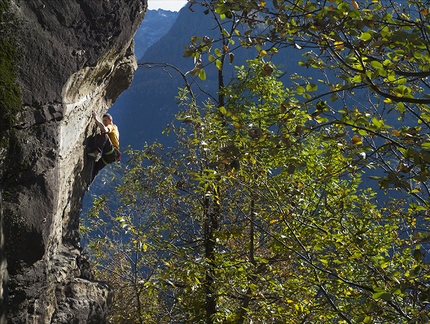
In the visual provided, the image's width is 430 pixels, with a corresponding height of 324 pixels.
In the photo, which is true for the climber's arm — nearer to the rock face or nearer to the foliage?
the rock face

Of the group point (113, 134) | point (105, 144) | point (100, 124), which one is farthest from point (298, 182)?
point (113, 134)

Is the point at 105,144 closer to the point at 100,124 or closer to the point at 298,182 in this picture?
the point at 100,124

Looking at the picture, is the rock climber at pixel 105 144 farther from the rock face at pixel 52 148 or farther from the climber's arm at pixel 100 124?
the rock face at pixel 52 148

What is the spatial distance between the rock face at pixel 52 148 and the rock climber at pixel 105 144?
98cm

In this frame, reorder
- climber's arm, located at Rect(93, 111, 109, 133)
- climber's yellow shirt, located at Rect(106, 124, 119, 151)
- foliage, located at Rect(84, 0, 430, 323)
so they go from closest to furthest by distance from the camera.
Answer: foliage, located at Rect(84, 0, 430, 323) < climber's arm, located at Rect(93, 111, 109, 133) < climber's yellow shirt, located at Rect(106, 124, 119, 151)

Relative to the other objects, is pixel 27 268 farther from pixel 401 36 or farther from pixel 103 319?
pixel 401 36

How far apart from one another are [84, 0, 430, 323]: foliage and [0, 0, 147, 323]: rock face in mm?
986

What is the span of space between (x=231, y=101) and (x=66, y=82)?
11.1 feet

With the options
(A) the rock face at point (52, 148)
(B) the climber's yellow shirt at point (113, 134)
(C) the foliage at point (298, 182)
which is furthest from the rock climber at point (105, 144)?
(C) the foliage at point (298, 182)

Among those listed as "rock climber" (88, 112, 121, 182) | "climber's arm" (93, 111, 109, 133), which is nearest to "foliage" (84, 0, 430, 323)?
"rock climber" (88, 112, 121, 182)

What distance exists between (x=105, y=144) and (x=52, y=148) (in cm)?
285

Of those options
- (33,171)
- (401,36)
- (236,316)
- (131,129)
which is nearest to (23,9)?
(33,171)

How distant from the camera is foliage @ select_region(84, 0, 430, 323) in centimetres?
332

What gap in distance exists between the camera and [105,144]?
8227 millimetres
